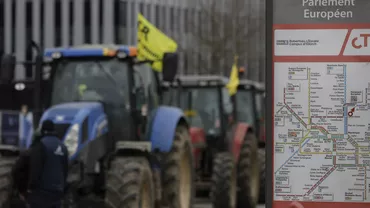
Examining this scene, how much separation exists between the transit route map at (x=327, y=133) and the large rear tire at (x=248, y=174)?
38.1ft

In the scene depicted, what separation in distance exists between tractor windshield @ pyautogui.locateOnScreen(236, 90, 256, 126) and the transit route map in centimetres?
1422

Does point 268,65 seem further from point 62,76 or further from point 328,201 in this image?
point 62,76

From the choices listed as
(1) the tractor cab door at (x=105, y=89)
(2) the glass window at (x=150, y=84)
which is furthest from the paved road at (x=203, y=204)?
(1) the tractor cab door at (x=105, y=89)

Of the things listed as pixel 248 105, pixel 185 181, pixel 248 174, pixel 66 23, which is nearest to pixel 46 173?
pixel 185 181

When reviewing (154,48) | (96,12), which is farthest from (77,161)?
(96,12)

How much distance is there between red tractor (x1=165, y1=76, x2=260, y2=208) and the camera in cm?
1778

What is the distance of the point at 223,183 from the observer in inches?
693

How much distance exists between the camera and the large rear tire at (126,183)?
11.6 meters

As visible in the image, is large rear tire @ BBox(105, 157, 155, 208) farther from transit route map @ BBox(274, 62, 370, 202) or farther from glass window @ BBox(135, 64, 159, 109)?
transit route map @ BBox(274, 62, 370, 202)

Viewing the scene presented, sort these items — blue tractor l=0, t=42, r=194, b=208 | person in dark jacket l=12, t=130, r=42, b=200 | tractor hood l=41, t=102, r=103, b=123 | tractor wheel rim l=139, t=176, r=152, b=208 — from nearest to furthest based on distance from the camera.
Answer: person in dark jacket l=12, t=130, r=42, b=200 → blue tractor l=0, t=42, r=194, b=208 → tractor wheel rim l=139, t=176, r=152, b=208 → tractor hood l=41, t=102, r=103, b=123

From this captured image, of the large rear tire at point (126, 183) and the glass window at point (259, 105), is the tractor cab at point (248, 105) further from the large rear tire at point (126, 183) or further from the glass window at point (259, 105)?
the large rear tire at point (126, 183)

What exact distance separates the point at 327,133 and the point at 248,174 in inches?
463

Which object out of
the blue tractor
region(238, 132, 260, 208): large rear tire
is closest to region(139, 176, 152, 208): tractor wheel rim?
the blue tractor

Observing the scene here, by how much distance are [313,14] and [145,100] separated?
22.8 feet
